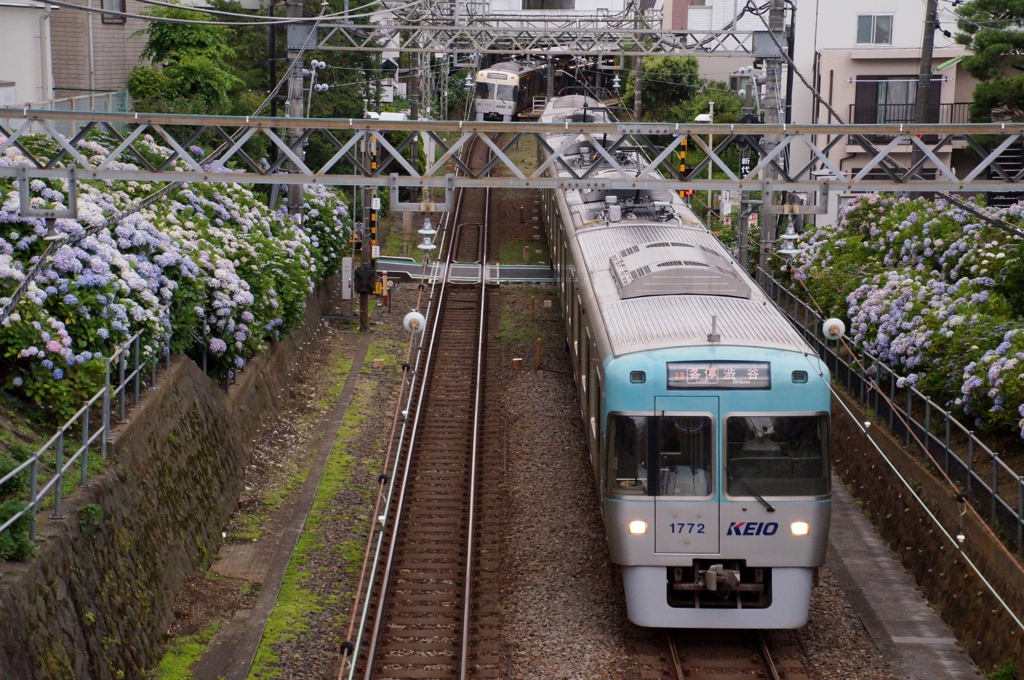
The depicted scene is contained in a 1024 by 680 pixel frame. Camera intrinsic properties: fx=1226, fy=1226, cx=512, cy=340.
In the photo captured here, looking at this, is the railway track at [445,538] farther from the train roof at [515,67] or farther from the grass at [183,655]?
the train roof at [515,67]

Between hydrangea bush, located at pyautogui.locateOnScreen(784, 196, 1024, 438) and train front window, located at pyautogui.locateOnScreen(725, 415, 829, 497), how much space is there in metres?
2.22

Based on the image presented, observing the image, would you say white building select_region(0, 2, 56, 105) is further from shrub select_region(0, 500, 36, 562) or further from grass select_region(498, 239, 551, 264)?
shrub select_region(0, 500, 36, 562)

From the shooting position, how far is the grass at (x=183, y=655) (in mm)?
9688

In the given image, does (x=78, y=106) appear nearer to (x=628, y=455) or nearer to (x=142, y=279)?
(x=142, y=279)

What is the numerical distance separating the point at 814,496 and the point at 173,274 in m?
7.45

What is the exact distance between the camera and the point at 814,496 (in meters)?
9.77

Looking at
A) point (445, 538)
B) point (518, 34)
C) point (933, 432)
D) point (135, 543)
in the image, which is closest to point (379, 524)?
point (445, 538)

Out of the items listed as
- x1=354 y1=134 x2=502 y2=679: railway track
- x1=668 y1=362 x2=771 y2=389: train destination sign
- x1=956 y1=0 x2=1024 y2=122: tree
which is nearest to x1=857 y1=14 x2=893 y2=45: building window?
x1=956 y1=0 x2=1024 y2=122: tree

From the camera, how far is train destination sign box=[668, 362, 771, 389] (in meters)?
9.73

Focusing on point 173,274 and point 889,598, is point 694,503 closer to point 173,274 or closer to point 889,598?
point 889,598

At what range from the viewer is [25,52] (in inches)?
846

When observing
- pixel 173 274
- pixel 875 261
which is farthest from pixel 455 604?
pixel 875 261

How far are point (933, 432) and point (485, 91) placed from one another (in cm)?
3156

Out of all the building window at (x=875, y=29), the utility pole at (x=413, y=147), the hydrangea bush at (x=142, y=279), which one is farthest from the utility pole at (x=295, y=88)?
the building window at (x=875, y=29)
